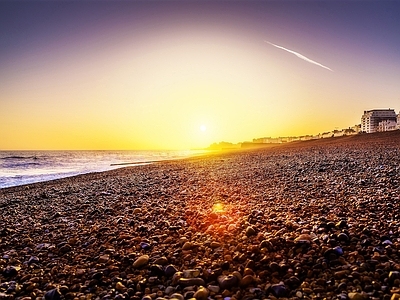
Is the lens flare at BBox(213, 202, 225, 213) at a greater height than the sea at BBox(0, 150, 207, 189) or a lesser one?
greater

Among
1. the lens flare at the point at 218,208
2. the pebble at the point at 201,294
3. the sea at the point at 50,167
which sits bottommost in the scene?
the sea at the point at 50,167

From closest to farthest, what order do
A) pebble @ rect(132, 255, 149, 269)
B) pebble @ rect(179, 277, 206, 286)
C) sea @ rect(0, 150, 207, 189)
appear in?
pebble @ rect(179, 277, 206, 286) < pebble @ rect(132, 255, 149, 269) < sea @ rect(0, 150, 207, 189)

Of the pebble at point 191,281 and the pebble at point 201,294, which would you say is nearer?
the pebble at point 201,294

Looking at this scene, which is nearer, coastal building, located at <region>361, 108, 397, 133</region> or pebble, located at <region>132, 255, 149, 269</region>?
pebble, located at <region>132, 255, 149, 269</region>

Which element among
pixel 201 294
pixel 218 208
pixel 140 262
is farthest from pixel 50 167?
pixel 201 294

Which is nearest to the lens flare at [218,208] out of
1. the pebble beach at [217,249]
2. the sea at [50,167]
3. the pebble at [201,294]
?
the pebble beach at [217,249]

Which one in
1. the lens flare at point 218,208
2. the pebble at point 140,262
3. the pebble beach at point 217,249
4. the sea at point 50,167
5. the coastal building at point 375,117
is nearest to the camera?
the pebble beach at point 217,249

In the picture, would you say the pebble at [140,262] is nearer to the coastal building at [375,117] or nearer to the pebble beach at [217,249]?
the pebble beach at [217,249]

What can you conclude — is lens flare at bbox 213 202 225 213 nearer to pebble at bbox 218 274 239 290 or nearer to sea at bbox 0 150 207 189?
pebble at bbox 218 274 239 290

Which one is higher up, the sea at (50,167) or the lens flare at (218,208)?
the lens flare at (218,208)

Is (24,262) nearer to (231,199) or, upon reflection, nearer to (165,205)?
(165,205)

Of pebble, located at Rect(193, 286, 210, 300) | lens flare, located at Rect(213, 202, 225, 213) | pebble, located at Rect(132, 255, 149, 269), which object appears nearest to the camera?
pebble, located at Rect(193, 286, 210, 300)

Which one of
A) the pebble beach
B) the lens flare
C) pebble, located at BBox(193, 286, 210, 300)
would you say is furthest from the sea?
pebble, located at BBox(193, 286, 210, 300)

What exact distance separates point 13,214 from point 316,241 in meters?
9.00
